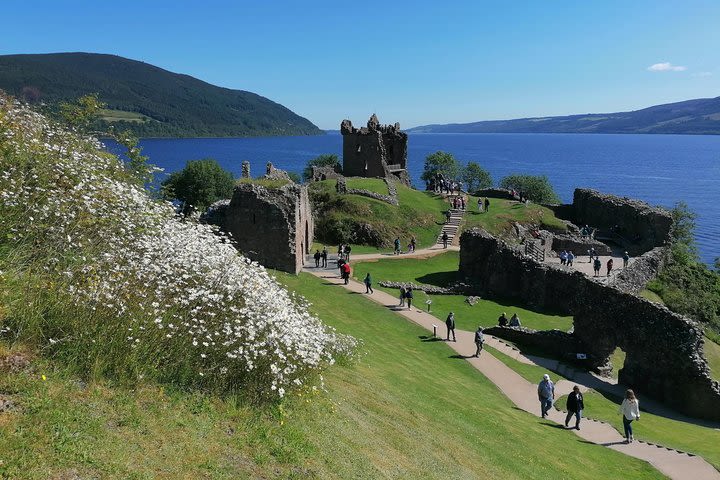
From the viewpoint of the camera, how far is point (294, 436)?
8.70m

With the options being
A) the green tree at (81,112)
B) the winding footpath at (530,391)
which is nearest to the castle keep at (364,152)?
the winding footpath at (530,391)

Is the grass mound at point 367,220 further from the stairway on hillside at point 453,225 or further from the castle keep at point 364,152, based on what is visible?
the castle keep at point 364,152

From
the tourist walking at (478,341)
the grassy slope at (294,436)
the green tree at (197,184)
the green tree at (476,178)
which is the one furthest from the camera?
the green tree at (476,178)

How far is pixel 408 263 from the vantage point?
41906 millimetres

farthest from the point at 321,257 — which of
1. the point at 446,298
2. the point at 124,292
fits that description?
the point at 124,292

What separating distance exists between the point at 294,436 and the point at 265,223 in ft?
71.7

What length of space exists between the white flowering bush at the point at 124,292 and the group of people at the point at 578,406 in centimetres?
1115

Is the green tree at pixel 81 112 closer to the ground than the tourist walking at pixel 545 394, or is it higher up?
higher up

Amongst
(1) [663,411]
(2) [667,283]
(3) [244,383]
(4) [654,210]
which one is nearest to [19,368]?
(3) [244,383]

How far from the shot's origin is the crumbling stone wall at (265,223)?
96.8 feet

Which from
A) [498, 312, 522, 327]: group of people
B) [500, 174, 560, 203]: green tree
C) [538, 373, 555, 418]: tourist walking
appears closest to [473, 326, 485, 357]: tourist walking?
[498, 312, 522, 327]: group of people

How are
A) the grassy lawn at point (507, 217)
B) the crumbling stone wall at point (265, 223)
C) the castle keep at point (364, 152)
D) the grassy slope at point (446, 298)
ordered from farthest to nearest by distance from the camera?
the castle keep at point (364, 152) → the grassy lawn at point (507, 217) → the grassy slope at point (446, 298) → the crumbling stone wall at point (265, 223)

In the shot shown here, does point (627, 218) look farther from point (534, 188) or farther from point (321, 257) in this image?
point (321, 257)

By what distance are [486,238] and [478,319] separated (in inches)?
365
